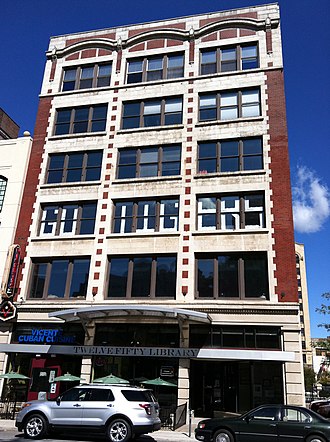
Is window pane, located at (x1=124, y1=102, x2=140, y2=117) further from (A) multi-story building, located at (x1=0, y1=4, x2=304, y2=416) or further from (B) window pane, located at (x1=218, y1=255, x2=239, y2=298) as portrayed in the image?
(B) window pane, located at (x1=218, y1=255, x2=239, y2=298)

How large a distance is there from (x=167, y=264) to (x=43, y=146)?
12.1 meters

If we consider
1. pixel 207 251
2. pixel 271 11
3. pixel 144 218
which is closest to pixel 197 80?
pixel 271 11

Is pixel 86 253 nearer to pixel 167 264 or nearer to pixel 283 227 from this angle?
pixel 167 264

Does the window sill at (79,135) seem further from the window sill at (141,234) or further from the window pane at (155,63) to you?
the window sill at (141,234)

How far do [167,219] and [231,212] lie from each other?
12.1 feet

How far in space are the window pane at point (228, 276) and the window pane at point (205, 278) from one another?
481 mm

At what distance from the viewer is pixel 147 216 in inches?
965

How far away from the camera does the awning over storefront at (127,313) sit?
19.5m

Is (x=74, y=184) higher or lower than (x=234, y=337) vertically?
higher

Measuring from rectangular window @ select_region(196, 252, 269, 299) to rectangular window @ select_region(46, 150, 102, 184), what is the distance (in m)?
9.08

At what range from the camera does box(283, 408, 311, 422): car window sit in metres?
13.2

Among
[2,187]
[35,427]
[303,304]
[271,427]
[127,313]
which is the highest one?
[303,304]

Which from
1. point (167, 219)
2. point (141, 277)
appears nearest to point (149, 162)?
point (167, 219)

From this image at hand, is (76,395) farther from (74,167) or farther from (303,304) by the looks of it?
(303,304)
